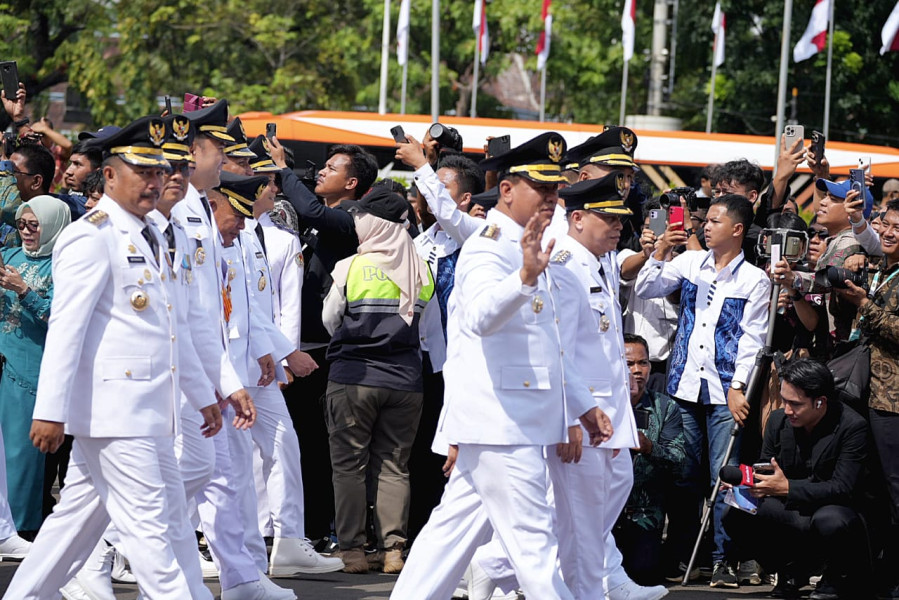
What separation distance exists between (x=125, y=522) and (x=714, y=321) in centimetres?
397

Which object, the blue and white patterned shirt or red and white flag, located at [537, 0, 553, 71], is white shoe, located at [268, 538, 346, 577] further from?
red and white flag, located at [537, 0, 553, 71]

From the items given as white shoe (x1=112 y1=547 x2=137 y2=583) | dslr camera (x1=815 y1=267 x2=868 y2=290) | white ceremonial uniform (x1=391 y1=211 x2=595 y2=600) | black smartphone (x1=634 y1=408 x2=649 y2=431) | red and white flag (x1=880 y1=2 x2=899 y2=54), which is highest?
red and white flag (x1=880 y1=2 x2=899 y2=54)

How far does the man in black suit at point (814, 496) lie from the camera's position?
7625 millimetres

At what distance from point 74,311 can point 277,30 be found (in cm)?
2808

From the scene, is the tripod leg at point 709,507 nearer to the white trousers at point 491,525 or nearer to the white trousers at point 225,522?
the white trousers at point 491,525

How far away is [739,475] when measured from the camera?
301 inches

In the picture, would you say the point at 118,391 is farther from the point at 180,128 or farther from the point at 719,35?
the point at 719,35

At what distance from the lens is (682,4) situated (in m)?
35.5

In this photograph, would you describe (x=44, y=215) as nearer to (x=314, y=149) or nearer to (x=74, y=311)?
(x=74, y=311)

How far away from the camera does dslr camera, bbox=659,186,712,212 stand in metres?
8.42

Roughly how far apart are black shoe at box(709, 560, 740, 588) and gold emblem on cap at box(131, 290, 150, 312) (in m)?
3.95

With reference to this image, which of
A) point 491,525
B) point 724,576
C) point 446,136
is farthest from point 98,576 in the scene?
point 446,136

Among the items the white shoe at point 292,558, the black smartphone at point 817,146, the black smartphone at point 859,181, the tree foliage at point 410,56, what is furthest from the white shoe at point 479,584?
the tree foliage at point 410,56

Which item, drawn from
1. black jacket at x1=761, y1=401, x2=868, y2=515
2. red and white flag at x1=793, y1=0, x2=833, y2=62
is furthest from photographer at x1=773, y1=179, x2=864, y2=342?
red and white flag at x1=793, y1=0, x2=833, y2=62
